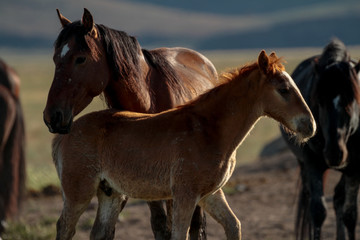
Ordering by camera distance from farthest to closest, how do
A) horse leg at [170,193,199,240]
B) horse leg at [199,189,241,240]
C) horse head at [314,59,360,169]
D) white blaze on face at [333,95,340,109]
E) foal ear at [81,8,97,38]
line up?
1. white blaze on face at [333,95,340,109]
2. horse head at [314,59,360,169]
3. foal ear at [81,8,97,38]
4. horse leg at [199,189,241,240]
5. horse leg at [170,193,199,240]

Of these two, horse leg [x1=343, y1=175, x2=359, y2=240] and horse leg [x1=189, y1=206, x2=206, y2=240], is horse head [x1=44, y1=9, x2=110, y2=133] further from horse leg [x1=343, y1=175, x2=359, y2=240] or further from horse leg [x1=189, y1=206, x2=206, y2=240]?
horse leg [x1=343, y1=175, x2=359, y2=240]

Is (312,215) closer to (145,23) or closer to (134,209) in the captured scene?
(134,209)

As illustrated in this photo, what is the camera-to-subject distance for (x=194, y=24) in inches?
4985

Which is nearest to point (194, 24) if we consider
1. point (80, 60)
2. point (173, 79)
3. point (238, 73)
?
point (173, 79)

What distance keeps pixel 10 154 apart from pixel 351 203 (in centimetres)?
442

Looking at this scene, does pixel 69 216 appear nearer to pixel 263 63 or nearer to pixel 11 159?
Result: pixel 263 63

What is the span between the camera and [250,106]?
4.70m

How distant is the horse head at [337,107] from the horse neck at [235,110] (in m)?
1.60

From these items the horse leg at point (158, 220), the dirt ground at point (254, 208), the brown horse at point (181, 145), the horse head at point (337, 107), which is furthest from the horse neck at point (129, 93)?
the dirt ground at point (254, 208)

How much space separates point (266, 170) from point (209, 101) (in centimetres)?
790

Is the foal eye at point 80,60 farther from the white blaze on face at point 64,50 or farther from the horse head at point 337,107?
the horse head at point 337,107

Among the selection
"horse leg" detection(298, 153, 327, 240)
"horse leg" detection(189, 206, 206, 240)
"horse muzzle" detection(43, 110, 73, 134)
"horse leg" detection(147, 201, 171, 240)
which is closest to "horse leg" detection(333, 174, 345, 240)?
"horse leg" detection(298, 153, 327, 240)

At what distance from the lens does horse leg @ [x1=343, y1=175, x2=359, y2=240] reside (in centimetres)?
681

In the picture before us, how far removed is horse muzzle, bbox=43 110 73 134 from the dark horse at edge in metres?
2.59
